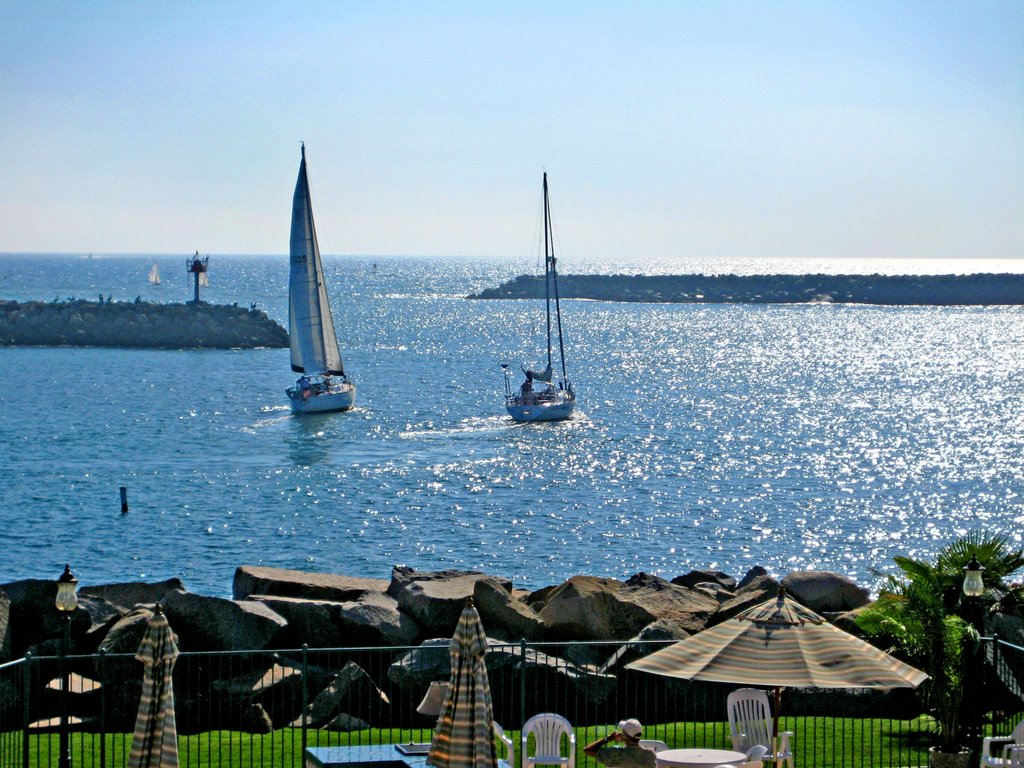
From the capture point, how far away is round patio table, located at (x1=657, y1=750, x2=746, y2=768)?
13.2 m

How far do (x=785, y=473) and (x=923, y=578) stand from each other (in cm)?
4785

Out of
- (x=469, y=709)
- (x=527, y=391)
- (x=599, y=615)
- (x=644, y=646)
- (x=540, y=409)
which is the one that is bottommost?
(x=540, y=409)

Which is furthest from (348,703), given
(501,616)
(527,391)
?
(527,391)

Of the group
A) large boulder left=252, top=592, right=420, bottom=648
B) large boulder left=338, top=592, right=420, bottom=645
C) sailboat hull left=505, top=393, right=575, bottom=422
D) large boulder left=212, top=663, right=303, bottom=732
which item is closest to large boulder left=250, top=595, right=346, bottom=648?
large boulder left=252, top=592, right=420, bottom=648

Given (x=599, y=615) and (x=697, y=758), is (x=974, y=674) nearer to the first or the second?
(x=697, y=758)

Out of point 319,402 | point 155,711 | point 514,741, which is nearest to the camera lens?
point 155,711

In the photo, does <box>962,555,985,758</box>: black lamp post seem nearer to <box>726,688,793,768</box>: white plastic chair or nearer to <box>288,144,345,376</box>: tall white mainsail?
<box>726,688,793,768</box>: white plastic chair

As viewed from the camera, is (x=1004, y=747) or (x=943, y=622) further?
(x=943, y=622)

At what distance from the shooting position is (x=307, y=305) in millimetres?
80562

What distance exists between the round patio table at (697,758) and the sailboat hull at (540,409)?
64.6m

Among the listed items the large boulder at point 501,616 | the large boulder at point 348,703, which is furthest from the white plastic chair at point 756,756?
the large boulder at point 501,616

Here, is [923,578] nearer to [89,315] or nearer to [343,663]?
[343,663]

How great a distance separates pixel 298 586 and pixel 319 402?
59556 millimetres

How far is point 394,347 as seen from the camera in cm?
14362
